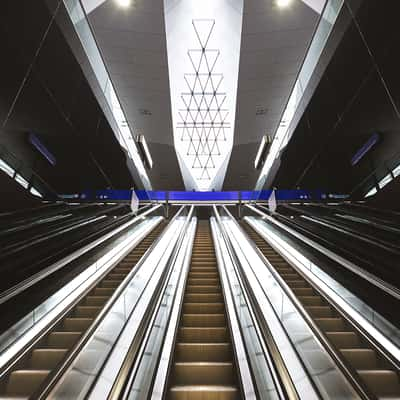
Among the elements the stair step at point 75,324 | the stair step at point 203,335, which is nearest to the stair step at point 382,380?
the stair step at point 203,335

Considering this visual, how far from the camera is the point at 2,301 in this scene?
10.7ft

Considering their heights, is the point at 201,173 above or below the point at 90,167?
above

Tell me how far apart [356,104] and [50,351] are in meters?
8.66

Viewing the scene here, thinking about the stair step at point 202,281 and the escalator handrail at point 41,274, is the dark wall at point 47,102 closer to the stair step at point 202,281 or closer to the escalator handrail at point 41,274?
the escalator handrail at point 41,274

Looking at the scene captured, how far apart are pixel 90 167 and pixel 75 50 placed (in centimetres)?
457

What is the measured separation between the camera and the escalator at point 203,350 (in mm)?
2816

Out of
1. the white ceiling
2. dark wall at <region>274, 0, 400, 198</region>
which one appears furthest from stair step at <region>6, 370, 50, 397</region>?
the white ceiling

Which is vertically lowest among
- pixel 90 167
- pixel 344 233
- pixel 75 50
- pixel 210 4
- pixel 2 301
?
pixel 2 301

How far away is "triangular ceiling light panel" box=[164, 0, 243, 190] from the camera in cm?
1424

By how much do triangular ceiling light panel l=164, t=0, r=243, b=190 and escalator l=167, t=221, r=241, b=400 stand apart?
11.9m

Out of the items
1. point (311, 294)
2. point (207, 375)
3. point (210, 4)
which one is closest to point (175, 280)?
point (207, 375)

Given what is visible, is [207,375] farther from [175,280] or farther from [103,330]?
[175,280]

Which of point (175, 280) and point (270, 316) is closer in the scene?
point (270, 316)

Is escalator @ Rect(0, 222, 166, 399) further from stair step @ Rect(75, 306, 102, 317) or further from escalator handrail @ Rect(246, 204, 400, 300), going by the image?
escalator handrail @ Rect(246, 204, 400, 300)
